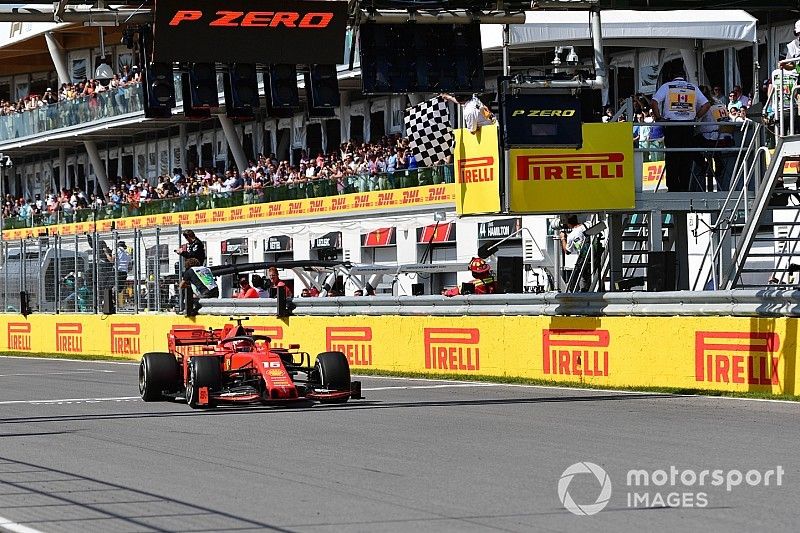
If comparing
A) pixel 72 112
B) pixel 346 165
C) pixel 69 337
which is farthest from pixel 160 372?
pixel 72 112

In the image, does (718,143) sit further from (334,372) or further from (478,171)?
(334,372)

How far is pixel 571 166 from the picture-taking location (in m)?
19.3

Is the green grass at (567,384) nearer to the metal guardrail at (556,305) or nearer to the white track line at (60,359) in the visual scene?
the metal guardrail at (556,305)

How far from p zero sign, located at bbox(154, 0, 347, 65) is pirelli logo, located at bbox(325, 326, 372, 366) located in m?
5.93

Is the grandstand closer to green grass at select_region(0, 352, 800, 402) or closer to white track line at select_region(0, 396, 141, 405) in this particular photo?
green grass at select_region(0, 352, 800, 402)

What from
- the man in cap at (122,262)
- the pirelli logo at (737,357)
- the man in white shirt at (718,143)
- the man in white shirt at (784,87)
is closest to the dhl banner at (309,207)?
the man in cap at (122,262)

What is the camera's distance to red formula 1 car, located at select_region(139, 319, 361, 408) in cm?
1502

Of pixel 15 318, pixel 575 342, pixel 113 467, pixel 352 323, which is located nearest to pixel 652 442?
pixel 113 467

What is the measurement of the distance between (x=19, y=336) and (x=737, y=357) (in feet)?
68.6

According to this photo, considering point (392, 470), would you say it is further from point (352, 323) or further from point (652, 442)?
point (352, 323)

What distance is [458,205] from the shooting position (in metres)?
20.1

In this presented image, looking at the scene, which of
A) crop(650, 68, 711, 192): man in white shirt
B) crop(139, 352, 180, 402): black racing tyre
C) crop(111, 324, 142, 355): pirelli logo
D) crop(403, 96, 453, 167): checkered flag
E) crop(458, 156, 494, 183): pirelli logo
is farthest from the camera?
crop(403, 96, 453, 167): checkered flag

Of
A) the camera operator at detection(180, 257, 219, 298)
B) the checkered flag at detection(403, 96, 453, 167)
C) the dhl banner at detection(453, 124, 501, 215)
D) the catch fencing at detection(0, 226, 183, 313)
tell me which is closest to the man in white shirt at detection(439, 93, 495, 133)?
the dhl banner at detection(453, 124, 501, 215)

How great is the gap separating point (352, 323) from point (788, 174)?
704 cm
